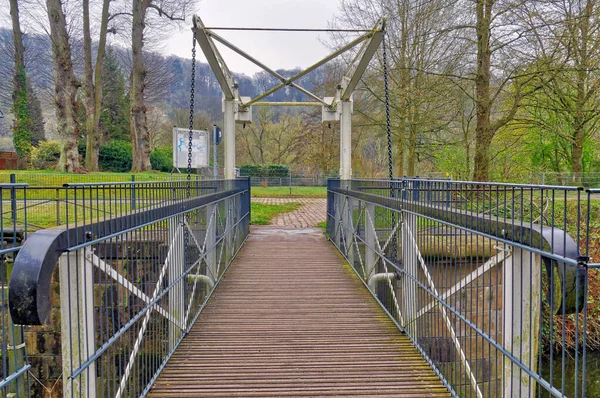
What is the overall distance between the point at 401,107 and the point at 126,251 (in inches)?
538

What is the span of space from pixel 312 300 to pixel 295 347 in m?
1.40

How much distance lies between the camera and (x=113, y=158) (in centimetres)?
2838

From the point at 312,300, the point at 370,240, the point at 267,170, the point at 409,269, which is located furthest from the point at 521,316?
the point at 267,170

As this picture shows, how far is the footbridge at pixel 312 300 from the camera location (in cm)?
202

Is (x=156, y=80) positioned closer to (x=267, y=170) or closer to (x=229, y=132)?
(x=267, y=170)

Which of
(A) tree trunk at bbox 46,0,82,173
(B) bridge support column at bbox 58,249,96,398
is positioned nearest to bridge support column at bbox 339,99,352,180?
(B) bridge support column at bbox 58,249,96,398

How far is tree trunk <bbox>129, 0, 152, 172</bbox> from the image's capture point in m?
23.2

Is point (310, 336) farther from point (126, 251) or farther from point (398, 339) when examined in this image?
point (126, 251)

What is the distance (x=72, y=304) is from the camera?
2256 mm

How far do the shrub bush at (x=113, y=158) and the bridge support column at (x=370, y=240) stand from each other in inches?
1007

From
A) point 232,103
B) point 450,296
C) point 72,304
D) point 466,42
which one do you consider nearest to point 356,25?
point 466,42

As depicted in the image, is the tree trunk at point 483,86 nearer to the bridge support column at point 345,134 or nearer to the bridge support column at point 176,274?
the bridge support column at point 345,134

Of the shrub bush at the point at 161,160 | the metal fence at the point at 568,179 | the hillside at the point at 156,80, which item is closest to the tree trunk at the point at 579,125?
the metal fence at the point at 568,179

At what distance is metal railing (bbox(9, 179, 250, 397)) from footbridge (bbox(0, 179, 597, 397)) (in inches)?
0.4
